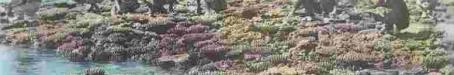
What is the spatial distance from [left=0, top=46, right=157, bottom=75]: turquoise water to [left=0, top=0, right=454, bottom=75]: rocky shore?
60 cm

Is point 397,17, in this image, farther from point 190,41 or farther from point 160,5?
point 160,5

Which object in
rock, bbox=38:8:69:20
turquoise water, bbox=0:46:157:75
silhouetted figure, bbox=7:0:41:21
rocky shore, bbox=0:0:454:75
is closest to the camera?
rocky shore, bbox=0:0:454:75

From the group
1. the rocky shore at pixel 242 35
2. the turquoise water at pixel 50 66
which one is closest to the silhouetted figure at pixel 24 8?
the rocky shore at pixel 242 35

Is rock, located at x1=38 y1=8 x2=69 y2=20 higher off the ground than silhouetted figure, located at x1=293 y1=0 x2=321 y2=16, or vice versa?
silhouetted figure, located at x1=293 y1=0 x2=321 y2=16

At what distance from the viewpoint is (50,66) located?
101 feet

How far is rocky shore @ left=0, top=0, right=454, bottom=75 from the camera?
1123 inches

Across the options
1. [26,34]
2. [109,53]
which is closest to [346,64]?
[109,53]

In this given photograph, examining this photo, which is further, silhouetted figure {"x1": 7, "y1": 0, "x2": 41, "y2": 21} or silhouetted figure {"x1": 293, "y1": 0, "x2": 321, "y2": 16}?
silhouetted figure {"x1": 7, "y1": 0, "x2": 41, "y2": 21}

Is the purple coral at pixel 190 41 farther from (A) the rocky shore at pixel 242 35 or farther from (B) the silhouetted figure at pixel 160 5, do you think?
(B) the silhouetted figure at pixel 160 5

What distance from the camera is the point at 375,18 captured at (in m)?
35.3

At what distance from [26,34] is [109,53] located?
666 centimetres

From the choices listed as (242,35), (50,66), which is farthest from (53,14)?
(242,35)

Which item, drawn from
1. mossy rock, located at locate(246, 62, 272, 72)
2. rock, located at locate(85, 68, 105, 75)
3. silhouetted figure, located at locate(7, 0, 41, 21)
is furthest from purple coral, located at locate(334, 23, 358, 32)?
silhouetted figure, located at locate(7, 0, 41, 21)

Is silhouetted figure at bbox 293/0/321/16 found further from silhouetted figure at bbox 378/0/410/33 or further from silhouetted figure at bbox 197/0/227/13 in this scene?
silhouetted figure at bbox 378/0/410/33
